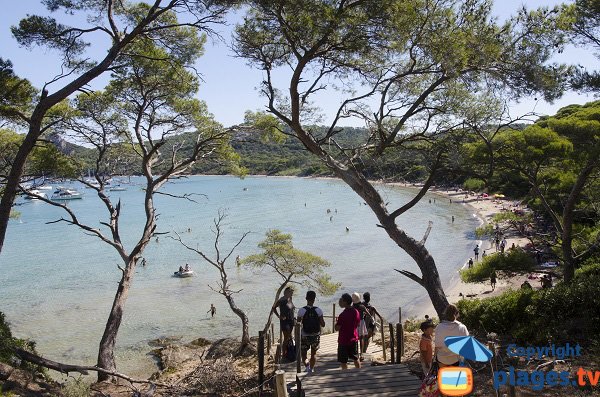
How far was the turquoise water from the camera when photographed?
20.8 m

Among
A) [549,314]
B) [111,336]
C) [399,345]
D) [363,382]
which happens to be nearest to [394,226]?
[399,345]

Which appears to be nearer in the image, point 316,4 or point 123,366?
point 316,4

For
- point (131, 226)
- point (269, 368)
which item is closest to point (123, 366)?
point (269, 368)

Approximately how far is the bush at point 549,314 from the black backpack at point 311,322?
372 cm

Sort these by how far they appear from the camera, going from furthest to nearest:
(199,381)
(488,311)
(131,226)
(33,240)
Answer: (131,226)
(33,240)
(488,311)
(199,381)

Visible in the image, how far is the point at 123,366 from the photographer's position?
16.7 m

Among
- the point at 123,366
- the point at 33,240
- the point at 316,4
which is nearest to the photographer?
the point at 316,4

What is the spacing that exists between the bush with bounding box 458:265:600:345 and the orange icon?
399 cm

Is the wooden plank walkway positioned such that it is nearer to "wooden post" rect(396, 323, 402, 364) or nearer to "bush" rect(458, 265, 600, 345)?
"wooden post" rect(396, 323, 402, 364)

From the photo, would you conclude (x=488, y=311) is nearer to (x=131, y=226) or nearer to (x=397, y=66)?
(x=397, y=66)

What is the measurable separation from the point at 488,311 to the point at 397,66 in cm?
507

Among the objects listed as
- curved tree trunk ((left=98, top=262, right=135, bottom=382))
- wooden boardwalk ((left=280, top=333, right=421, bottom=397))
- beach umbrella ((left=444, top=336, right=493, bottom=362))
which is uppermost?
beach umbrella ((left=444, top=336, right=493, bottom=362))

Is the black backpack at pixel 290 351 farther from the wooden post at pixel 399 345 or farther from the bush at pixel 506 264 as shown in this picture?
the bush at pixel 506 264

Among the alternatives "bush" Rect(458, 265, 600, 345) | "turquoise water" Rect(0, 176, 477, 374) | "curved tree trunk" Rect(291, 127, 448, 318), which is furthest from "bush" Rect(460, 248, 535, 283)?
"curved tree trunk" Rect(291, 127, 448, 318)
